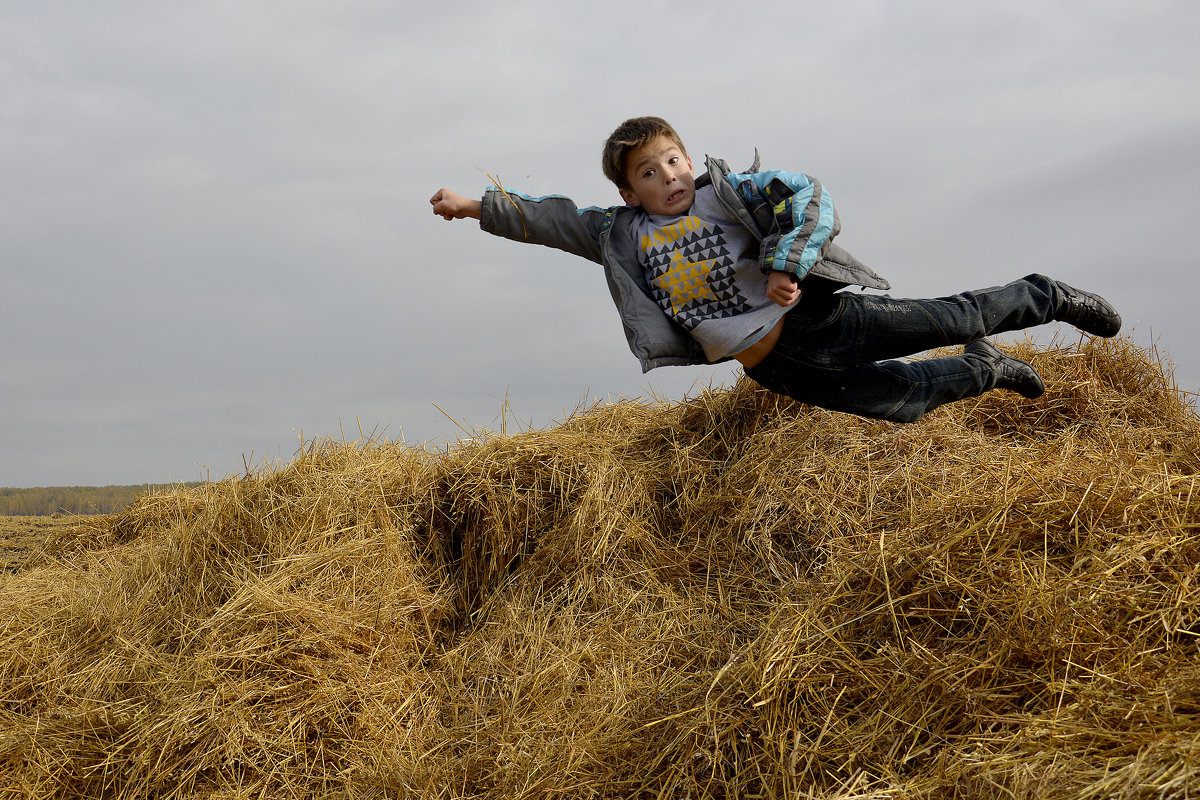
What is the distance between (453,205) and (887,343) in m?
1.75

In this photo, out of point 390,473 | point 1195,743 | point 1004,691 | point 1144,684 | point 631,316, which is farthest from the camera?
point 390,473

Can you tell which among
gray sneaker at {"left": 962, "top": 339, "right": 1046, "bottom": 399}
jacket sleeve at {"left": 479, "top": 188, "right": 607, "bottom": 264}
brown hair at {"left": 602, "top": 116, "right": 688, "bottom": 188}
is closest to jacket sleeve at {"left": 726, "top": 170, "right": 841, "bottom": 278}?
brown hair at {"left": 602, "top": 116, "right": 688, "bottom": 188}

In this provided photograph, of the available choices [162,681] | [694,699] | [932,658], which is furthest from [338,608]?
[932,658]

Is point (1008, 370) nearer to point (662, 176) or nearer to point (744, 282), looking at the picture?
point (744, 282)

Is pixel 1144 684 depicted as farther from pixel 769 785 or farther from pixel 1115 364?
pixel 1115 364

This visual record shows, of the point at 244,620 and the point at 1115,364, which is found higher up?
the point at 1115,364

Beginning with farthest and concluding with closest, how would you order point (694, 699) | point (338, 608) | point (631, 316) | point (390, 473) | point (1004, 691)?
point (390, 473) → point (338, 608) → point (631, 316) → point (694, 699) → point (1004, 691)

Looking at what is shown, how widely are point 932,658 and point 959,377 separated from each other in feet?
5.08

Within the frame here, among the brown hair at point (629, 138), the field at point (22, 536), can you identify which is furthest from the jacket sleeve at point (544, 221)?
the field at point (22, 536)

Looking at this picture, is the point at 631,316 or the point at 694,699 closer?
the point at 694,699

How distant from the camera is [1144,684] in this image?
6.41 feet

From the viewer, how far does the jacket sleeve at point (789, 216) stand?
2822 mm

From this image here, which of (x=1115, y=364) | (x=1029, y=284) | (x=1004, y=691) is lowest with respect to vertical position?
(x=1004, y=691)

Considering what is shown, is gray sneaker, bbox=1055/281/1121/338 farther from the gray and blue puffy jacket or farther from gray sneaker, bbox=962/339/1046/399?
the gray and blue puffy jacket
